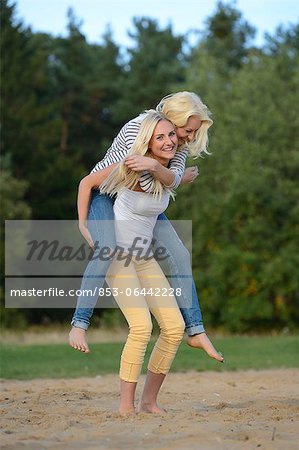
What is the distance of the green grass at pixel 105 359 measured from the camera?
11930 mm

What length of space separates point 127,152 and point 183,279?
1.03 m

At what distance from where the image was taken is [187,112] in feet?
20.5

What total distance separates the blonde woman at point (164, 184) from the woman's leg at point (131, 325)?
0.52 ft

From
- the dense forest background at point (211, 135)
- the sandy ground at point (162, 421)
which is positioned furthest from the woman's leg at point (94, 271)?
the dense forest background at point (211, 135)

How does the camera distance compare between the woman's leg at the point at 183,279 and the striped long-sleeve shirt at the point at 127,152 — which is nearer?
the striped long-sleeve shirt at the point at 127,152

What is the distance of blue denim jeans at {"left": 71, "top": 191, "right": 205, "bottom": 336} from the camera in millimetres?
6121

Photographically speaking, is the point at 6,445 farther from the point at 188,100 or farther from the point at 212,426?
the point at 188,100

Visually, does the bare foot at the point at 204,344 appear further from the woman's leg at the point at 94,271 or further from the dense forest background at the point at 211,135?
the dense forest background at the point at 211,135

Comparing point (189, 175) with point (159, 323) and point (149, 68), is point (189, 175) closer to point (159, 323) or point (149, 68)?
point (159, 323)

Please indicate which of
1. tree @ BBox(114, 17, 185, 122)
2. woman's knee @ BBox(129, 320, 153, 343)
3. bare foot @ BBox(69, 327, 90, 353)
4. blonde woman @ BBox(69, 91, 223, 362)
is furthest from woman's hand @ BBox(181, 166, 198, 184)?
tree @ BBox(114, 17, 185, 122)

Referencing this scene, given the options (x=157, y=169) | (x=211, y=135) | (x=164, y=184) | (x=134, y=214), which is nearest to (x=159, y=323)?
(x=134, y=214)

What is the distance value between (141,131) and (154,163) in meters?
0.26

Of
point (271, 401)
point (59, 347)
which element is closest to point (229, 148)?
point (59, 347)

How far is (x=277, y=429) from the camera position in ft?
18.1
